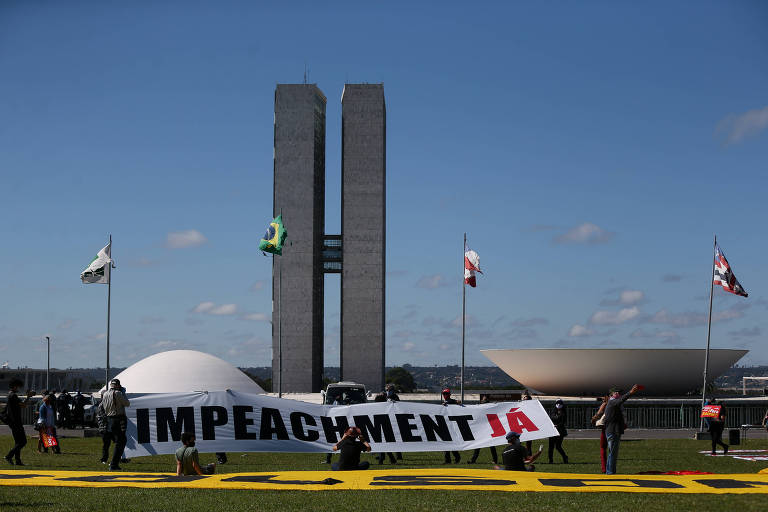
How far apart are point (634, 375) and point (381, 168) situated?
103 feet

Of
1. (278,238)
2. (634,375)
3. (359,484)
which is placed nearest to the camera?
(359,484)

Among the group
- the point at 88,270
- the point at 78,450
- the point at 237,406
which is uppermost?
the point at 88,270

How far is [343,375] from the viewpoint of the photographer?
267ft

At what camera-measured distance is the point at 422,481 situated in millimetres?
15023

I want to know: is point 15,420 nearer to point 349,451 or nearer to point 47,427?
point 47,427

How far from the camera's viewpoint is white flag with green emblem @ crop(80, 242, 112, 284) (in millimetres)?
39281

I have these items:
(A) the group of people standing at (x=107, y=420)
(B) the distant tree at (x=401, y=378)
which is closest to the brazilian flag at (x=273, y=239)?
(A) the group of people standing at (x=107, y=420)

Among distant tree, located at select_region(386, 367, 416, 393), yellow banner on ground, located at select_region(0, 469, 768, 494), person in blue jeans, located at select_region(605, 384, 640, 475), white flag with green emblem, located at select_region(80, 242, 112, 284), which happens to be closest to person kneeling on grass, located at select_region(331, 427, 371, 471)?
yellow banner on ground, located at select_region(0, 469, 768, 494)

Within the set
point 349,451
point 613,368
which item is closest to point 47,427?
point 349,451

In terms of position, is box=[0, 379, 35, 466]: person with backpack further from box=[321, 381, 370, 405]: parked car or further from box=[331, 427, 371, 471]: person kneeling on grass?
box=[321, 381, 370, 405]: parked car

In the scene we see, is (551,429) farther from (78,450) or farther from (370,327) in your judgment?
(370,327)

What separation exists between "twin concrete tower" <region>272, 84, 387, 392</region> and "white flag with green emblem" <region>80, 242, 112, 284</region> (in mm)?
41870

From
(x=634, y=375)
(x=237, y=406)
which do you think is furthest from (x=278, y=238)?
(x=237, y=406)

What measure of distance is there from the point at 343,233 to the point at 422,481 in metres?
67.8
